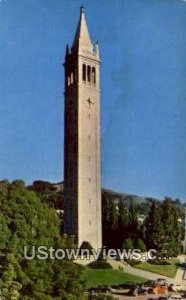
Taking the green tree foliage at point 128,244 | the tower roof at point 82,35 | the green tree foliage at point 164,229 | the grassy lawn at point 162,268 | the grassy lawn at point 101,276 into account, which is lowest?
the grassy lawn at point 101,276

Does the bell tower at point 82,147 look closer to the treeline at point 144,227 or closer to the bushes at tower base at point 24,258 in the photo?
the treeline at point 144,227

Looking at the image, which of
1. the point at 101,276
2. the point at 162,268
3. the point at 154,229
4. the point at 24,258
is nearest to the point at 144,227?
the point at 154,229

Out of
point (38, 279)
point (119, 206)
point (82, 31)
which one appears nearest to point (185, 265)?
point (119, 206)

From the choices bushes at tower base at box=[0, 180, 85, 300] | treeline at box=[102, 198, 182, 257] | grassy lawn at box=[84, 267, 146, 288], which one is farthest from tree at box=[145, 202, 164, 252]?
bushes at tower base at box=[0, 180, 85, 300]

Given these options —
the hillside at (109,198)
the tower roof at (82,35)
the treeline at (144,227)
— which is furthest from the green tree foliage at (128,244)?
the tower roof at (82,35)

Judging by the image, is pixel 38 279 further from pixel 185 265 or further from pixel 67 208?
pixel 185 265

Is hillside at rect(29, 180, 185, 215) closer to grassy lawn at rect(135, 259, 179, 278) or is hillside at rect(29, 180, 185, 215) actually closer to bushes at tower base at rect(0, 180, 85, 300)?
bushes at tower base at rect(0, 180, 85, 300)
